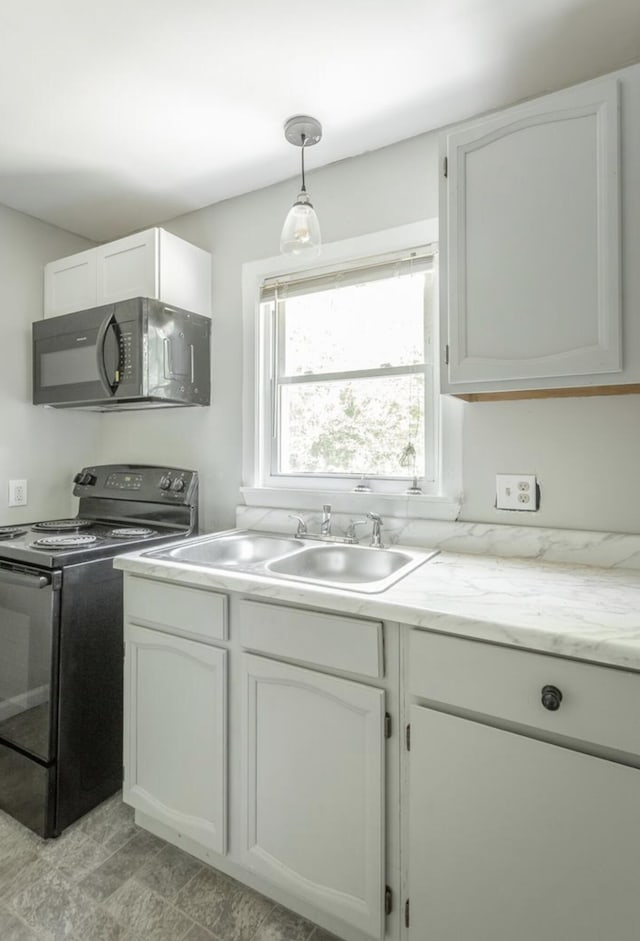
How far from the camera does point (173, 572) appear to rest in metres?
1.39

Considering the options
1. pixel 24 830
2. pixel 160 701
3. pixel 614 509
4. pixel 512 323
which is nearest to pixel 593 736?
pixel 614 509

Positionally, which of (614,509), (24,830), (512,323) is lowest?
(24,830)

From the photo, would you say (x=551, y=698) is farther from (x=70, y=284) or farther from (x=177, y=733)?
(x=70, y=284)

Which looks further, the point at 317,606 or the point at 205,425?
the point at 205,425

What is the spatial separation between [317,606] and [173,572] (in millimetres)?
472

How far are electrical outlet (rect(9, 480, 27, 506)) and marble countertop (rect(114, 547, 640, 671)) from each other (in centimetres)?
111

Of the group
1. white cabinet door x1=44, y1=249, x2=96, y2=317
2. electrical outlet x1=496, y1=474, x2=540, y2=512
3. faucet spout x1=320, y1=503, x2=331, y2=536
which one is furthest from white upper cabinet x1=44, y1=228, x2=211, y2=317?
electrical outlet x1=496, y1=474, x2=540, y2=512

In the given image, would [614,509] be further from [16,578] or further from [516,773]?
[16,578]

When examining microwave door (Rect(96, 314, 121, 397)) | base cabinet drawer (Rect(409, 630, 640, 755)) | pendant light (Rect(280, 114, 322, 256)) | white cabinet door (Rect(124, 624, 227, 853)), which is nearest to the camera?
base cabinet drawer (Rect(409, 630, 640, 755))

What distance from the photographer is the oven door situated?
1.54 m

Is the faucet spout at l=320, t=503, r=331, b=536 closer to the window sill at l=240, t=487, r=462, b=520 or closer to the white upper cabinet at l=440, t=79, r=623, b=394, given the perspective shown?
the window sill at l=240, t=487, r=462, b=520

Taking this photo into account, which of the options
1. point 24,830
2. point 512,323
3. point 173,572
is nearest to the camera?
point 512,323

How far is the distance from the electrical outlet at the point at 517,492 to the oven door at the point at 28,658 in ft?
4.73

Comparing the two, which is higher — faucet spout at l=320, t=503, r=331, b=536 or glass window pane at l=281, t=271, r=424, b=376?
glass window pane at l=281, t=271, r=424, b=376
